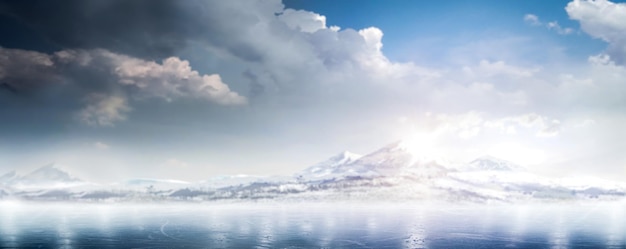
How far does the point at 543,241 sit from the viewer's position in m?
67.7

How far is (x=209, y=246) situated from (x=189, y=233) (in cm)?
1713

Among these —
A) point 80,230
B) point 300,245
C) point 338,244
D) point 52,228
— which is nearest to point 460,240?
point 338,244

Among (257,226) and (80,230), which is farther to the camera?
(257,226)

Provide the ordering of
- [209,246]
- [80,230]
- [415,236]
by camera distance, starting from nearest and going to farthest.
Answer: [209,246] < [415,236] < [80,230]

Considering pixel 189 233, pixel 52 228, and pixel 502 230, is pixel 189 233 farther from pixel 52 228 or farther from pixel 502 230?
pixel 502 230

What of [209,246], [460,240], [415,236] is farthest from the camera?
[415,236]

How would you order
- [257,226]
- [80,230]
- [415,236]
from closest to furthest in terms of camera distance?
[415,236] < [80,230] < [257,226]

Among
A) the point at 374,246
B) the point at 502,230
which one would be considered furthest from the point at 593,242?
the point at 374,246

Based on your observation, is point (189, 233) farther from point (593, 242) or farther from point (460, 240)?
point (593, 242)

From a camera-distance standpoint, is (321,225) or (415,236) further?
(321,225)

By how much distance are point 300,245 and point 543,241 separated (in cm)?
3322

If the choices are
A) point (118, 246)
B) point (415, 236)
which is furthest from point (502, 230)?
point (118, 246)

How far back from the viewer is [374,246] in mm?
60219

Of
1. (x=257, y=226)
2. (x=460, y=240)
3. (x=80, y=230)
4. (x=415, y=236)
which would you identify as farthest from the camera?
(x=257, y=226)
